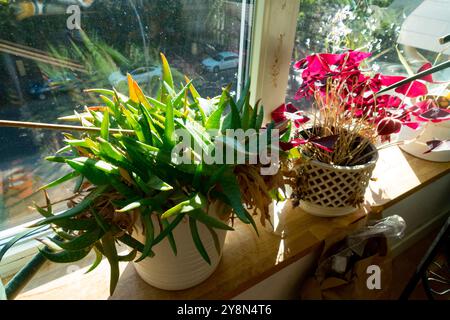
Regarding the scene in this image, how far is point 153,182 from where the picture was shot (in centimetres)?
38

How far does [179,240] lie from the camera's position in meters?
0.45

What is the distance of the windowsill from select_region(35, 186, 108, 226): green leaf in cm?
25

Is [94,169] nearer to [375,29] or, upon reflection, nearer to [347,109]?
[347,109]

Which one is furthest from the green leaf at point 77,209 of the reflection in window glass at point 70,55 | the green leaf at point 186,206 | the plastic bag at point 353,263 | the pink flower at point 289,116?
the plastic bag at point 353,263

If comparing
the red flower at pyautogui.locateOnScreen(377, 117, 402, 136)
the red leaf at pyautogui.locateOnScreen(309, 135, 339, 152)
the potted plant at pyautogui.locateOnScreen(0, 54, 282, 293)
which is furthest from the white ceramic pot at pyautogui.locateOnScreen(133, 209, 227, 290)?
the red flower at pyautogui.locateOnScreen(377, 117, 402, 136)

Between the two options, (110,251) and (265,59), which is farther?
(265,59)

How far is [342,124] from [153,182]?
48cm

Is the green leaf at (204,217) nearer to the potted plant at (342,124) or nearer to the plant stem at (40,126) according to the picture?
the plant stem at (40,126)

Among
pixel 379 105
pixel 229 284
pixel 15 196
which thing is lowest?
pixel 229 284

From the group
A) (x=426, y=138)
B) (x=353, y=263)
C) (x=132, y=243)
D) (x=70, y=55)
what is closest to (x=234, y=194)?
(x=132, y=243)

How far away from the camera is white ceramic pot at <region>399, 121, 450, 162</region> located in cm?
93

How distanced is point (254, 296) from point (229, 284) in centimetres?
14
